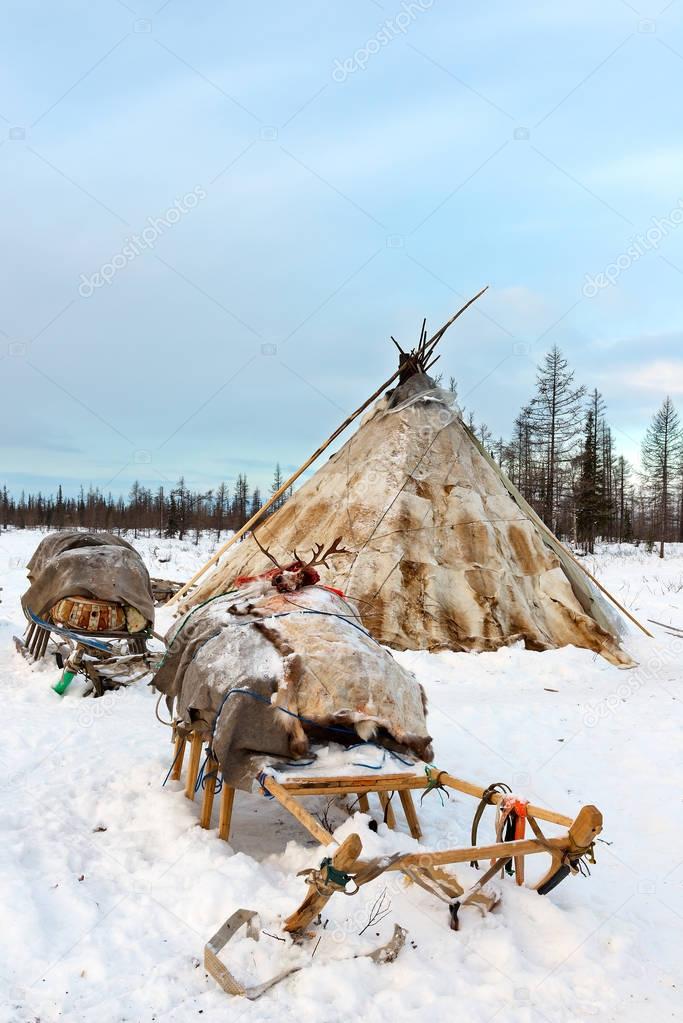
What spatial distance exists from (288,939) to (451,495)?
7.79 metres

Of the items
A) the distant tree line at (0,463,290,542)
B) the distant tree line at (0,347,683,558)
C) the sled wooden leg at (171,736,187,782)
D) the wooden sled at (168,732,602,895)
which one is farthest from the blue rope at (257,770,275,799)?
the distant tree line at (0,463,290,542)

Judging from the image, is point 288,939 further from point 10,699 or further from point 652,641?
point 652,641

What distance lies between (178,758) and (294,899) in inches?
72.7

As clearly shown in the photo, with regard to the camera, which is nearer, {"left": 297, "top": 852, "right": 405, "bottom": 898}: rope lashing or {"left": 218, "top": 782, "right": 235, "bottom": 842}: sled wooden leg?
{"left": 297, "top": 852, "right": 405, "bottom": 898}: rope lashing

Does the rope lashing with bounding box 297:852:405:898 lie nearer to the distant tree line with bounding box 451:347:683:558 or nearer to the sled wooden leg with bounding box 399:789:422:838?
the sled wooden leg with bounding box 399:789:422:838

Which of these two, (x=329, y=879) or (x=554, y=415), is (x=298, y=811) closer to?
(x=329, y=879)

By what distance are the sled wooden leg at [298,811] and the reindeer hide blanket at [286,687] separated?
20 centimetres

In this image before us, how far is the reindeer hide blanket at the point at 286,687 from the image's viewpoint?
379cm

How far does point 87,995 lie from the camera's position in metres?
2.64

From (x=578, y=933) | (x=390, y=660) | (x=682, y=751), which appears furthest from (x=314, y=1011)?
(x=682, y=751)

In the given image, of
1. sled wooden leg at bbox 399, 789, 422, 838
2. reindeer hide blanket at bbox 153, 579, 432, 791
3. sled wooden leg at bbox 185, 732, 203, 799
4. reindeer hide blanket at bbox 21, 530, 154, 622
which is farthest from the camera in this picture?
reindeer hide blanket at bbox 21, 530, 154, 622

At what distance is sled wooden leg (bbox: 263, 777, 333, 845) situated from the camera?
2944mm

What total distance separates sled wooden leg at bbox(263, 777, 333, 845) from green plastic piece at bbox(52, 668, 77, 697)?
4.56 m

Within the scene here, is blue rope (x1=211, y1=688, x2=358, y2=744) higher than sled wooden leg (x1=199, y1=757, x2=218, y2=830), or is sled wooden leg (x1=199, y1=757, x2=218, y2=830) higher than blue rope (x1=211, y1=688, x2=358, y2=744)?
blue rope (x1=211, y1=688, x2=358, y2=744)
